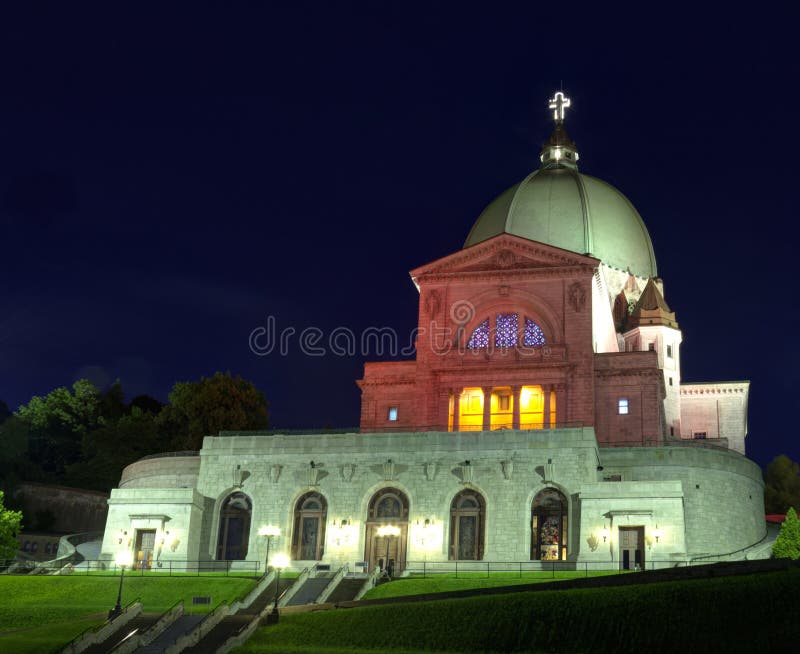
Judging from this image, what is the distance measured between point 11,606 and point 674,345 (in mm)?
60733

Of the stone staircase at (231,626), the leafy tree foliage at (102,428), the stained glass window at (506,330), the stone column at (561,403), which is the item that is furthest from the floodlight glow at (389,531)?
the leafy tree foliage at (102,428)

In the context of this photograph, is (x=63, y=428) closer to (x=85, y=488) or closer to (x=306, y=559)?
(x=85, y=488)

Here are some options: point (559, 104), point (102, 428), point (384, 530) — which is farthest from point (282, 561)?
point (559, 104)

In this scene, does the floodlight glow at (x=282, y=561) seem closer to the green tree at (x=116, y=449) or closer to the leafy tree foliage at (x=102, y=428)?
the leafy tree foliage at (x=102, y=428)

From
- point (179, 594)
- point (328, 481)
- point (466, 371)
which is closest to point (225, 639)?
point (179, 594)

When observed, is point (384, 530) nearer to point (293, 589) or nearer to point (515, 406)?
point (293, 589)

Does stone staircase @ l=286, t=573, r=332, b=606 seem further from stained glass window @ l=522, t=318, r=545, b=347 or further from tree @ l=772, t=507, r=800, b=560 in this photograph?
stained glass window @ l=522, t=318, r=545, b=347

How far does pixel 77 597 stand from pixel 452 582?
54.1 ft

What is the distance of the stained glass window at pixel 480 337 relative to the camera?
76438 mm

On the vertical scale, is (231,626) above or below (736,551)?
below

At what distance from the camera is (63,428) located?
321ft

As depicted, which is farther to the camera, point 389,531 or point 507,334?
point 507,334

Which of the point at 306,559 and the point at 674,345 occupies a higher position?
the point at 674,345

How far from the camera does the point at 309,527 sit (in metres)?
61.6
